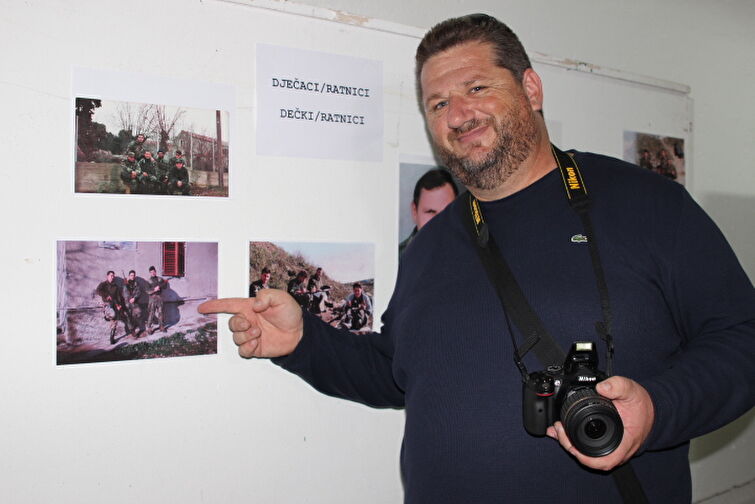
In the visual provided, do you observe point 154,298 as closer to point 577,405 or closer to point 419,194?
point 419,194

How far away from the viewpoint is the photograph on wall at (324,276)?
1204 mm

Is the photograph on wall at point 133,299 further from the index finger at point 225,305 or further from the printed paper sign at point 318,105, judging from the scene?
the printed paper sign at point 318,105

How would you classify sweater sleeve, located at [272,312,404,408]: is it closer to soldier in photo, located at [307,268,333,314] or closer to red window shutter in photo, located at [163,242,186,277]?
soldier in photo, located at [307,268,333,314]

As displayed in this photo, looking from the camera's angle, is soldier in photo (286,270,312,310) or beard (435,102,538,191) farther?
soldier in photo (286,270,312,310)

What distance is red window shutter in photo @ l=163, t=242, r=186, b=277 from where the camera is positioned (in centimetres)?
111

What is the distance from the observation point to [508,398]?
0.98 metres

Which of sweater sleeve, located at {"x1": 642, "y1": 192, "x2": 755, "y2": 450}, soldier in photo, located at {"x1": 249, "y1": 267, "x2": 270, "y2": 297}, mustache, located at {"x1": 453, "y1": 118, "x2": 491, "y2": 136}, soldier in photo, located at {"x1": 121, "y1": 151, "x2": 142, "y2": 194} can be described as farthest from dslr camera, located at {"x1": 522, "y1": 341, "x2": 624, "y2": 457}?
soldier in photo, located at {"x1": 121, "y1": 151, "x2": 142, "y2": 194}

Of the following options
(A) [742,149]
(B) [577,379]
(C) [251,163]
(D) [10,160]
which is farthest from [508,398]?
(A) [742,149]

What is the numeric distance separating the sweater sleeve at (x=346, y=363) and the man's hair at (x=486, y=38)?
0.62 metres

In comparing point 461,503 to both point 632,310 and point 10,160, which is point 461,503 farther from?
point 10,160

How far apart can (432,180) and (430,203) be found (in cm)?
6

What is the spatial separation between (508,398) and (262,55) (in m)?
0.84

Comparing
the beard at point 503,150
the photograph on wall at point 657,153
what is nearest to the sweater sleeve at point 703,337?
the beard at point 503,150

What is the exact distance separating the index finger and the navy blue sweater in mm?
149
